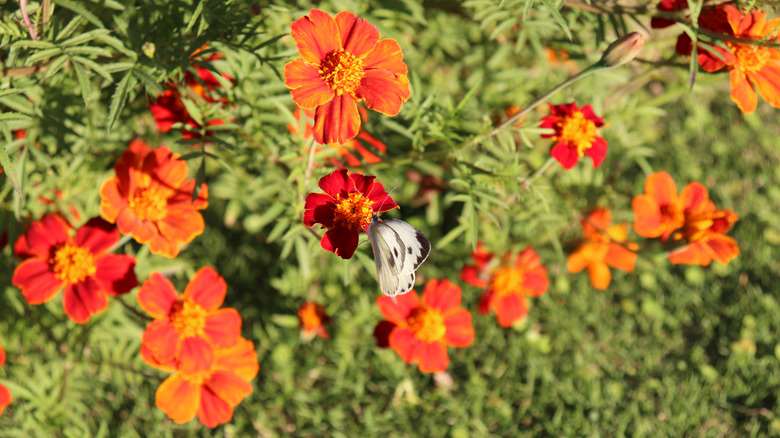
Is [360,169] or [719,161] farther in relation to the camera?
[719,161]

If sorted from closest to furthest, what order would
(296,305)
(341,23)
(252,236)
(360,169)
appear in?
(341,23)
(360,169)
(296,305)
(252,236)

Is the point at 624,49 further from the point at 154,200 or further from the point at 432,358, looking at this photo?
the point at 154,200

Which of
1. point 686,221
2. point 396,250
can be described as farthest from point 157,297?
point 686,221

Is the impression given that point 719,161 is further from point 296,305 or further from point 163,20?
point 163,20

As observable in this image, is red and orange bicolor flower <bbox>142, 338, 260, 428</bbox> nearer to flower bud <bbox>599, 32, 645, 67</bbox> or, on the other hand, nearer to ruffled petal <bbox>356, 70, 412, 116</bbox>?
ruffled petal <bbox>356, 70, 412, 116</bbox>

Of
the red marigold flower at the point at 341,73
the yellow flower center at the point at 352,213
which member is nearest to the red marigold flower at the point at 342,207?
the yellow flower center at the point at 352,213

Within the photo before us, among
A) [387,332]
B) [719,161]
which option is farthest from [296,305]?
[719,161]

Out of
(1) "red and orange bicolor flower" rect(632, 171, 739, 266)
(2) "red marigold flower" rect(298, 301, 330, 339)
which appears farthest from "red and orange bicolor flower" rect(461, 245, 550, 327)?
(2) "red marigold flower" rect(298, 301, 330, 339)

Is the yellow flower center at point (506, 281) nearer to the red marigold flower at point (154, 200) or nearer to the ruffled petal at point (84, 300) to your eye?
the red marigold flower at point (154, 200)
